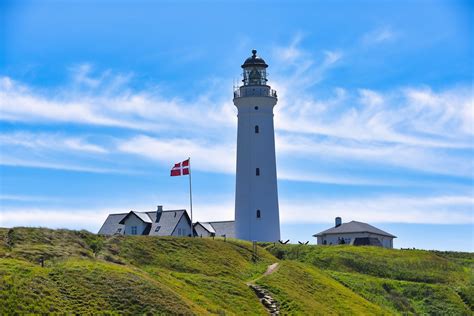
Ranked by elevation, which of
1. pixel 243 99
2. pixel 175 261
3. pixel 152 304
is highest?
pixel 243 99

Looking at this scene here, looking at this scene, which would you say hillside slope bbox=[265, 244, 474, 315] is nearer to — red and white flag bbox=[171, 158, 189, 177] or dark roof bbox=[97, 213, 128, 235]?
red and white flag bbox=[171, 158, 189, 177]

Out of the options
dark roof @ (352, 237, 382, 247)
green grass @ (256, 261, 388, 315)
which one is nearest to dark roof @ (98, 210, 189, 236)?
green grass @ (256, 261, 388, 315)

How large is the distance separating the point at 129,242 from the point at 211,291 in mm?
8188

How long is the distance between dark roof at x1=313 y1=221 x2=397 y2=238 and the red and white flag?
1072 inches

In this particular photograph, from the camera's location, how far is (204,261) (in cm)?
4625

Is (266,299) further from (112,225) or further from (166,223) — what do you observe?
(112,225)

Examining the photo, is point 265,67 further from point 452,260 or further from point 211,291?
point 211,291

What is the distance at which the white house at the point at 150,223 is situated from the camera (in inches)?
2410

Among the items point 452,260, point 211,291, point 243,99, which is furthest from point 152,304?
point 452,260

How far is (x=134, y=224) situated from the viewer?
63.0m

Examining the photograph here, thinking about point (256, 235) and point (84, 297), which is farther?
point (256, 235)

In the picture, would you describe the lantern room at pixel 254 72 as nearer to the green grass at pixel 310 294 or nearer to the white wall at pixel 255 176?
the white wall at pixel 255 176

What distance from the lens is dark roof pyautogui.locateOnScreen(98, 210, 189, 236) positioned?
6109 centimetres

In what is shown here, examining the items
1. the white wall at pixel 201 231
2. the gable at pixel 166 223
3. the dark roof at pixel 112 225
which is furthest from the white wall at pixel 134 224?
the white wall at pixel 201 231
